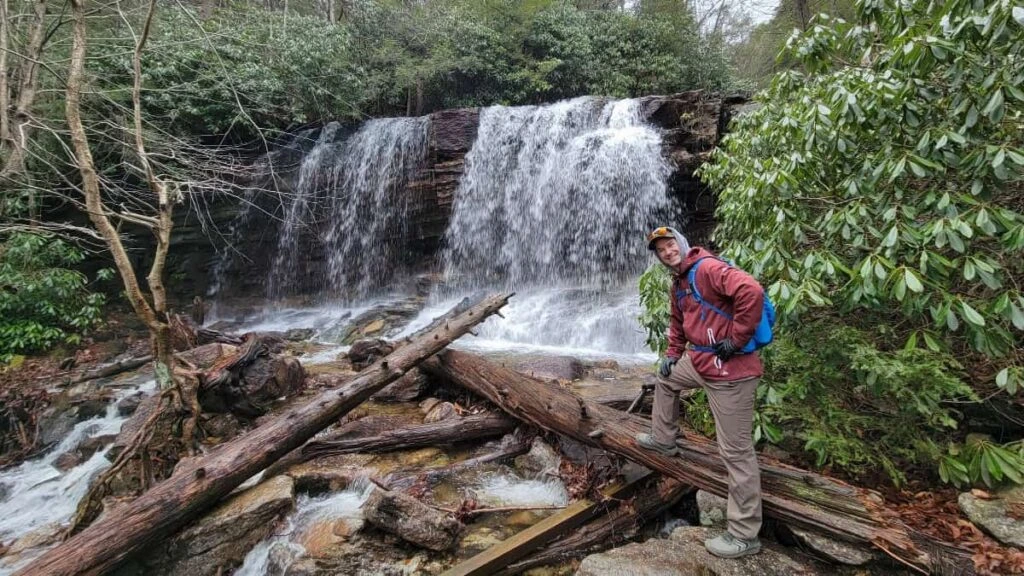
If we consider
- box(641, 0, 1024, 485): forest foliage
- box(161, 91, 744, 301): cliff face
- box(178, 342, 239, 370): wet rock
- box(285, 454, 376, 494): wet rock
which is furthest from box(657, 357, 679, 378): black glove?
box(161, 91, 744, 301): cliff face

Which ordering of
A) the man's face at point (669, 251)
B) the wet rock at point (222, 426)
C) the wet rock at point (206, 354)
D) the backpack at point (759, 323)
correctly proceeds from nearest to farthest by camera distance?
1. the backpack at point (759, 323)
2. the man's face at point (669, 251)
3. the wet rock at point (222, 426)
4. the wet rock at point (206, 354)

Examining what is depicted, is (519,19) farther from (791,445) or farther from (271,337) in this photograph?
(791,445)

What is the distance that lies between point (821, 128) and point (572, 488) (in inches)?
122

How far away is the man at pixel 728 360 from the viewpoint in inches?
97.5

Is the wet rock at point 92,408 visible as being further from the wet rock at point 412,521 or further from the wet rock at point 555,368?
the wet rock at point 555,368

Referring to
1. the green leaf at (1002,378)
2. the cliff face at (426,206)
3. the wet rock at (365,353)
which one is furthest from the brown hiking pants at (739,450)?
the cliff face at (426,206)

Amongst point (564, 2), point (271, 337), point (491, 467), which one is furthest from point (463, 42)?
point (491, 467)

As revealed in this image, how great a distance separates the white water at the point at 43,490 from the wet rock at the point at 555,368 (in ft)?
15.8

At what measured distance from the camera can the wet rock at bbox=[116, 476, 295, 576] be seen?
2961 mm

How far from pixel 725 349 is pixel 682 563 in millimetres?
1225

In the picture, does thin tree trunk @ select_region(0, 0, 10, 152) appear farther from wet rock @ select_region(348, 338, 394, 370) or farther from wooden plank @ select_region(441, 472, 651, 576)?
wooden plank @ select_region(441, 472, 651, 576)

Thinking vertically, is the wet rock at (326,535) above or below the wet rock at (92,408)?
above

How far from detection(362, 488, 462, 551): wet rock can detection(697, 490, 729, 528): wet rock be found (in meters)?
1.66

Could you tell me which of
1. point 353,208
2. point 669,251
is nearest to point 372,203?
point 353,208
